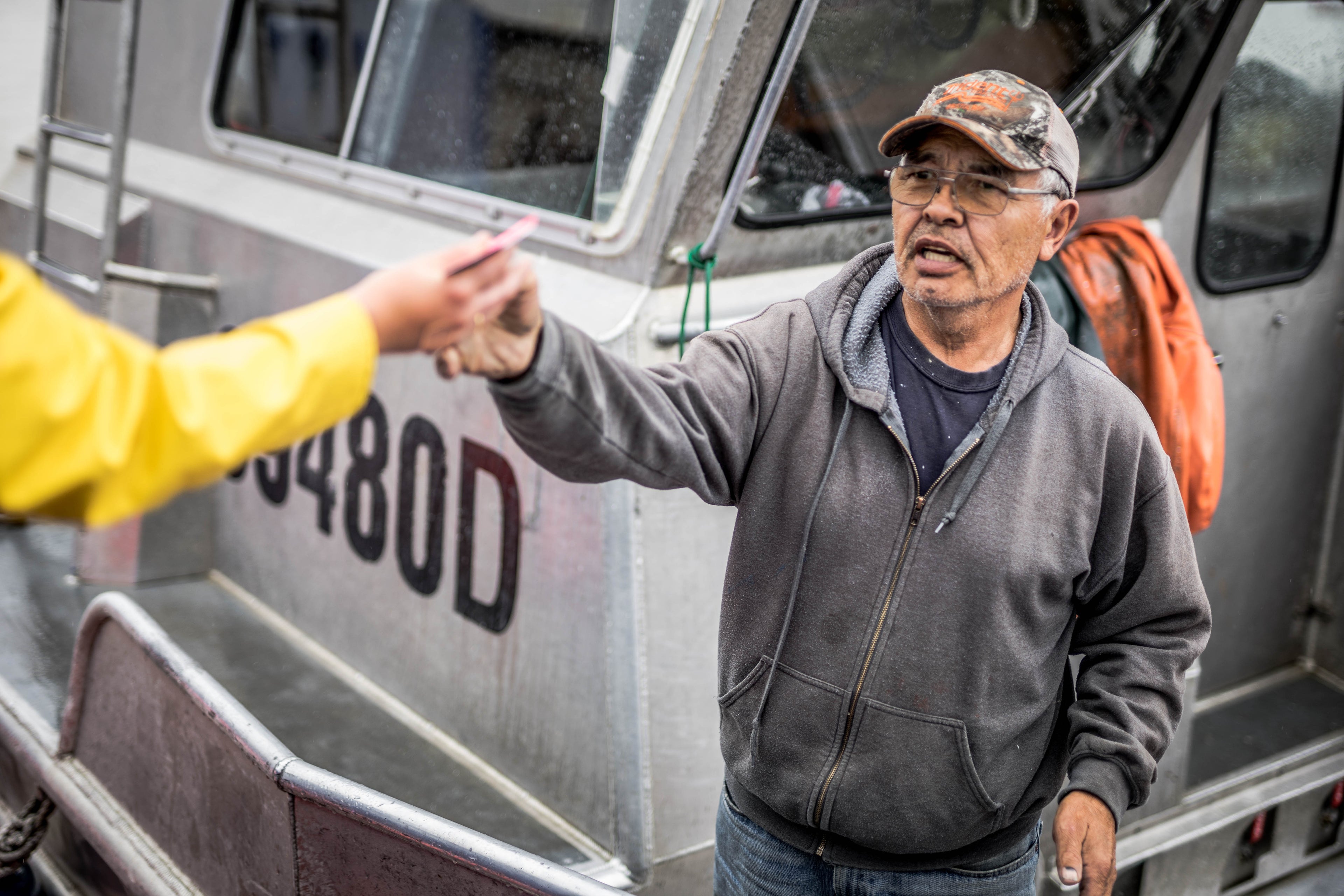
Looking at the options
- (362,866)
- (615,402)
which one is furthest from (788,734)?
(362,866)

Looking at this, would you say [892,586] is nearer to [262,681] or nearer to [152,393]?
[152,393]

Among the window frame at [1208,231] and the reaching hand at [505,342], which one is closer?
the reaching hand at [505,342]

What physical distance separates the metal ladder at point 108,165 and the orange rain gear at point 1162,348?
6.98 feet

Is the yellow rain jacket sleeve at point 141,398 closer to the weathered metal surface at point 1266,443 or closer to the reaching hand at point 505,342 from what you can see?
the reaching hand at point 505,342

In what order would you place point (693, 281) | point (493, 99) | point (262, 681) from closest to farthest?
point (693, 281), point (493, 99), point (262, 681)

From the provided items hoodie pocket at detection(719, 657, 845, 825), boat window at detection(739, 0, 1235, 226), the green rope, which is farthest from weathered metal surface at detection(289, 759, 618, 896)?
boat window at detection(739, 0, 1235, 226)

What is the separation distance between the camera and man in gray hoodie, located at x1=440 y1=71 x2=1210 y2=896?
1471 mm

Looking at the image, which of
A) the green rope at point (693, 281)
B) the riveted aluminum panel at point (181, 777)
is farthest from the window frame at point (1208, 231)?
the riveted aluminum panel at point (181, 777)

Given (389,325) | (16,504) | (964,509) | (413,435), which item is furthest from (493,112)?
(16,504)

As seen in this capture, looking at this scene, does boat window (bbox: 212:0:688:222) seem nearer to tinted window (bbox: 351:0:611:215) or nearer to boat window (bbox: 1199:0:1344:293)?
tinted window (bbox: 351:0:611:215)

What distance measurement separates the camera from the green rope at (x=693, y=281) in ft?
6.72

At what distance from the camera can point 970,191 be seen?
1498mm

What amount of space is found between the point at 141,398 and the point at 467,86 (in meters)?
1.95

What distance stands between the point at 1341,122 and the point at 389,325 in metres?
2.81
